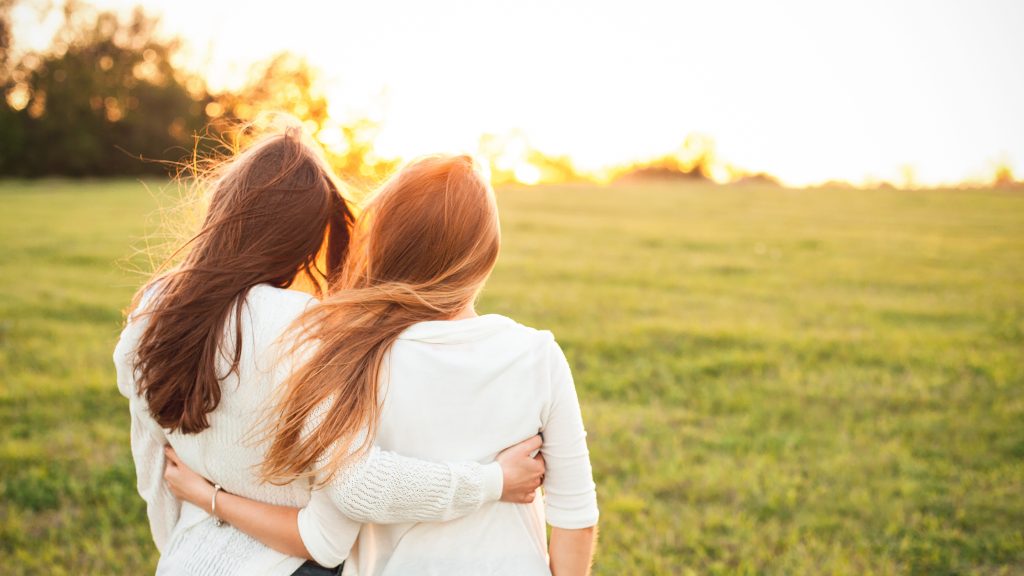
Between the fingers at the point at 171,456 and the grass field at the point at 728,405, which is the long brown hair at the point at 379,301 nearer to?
the fingers at the point at 171,456

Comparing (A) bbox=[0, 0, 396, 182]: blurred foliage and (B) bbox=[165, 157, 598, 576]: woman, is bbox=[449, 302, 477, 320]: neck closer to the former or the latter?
(B) bbox=[165, 157, 598, 576]: woman

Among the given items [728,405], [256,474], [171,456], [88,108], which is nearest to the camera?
[256,474]

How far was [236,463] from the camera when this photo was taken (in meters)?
1.87

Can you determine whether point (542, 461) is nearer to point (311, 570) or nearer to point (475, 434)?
point (475, 434)

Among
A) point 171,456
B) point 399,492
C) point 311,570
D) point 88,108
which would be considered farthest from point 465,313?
point 88,108

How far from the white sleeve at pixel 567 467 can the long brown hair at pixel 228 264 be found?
2.41 feet

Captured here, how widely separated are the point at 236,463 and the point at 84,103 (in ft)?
114

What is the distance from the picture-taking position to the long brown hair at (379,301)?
1.65 meters

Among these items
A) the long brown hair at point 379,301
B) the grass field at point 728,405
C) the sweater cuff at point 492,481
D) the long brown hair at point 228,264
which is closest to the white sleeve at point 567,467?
the sweater cuff at point 492,481

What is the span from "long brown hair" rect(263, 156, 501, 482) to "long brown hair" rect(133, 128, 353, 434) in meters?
0.19

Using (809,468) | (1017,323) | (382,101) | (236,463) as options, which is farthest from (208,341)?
(382,101)

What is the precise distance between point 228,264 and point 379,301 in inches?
16.3

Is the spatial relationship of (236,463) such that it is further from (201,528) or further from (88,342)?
(88,342)

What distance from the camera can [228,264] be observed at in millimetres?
1836
